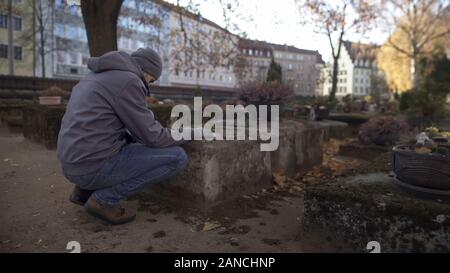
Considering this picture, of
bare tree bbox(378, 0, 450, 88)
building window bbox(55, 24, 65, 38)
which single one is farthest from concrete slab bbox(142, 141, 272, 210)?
building window bbox(55, 24, 65, 38)

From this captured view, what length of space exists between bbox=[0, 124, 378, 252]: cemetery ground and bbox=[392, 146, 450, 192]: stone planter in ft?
2.21

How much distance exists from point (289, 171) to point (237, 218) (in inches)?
83.7

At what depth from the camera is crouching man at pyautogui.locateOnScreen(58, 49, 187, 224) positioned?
272cm

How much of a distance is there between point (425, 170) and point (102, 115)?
245 cm

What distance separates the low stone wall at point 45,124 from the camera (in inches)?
269

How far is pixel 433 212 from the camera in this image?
2.37 meters

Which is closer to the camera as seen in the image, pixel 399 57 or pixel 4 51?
pixel 399 57

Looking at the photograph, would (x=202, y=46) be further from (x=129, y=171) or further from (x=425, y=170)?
(x=425, y=170)

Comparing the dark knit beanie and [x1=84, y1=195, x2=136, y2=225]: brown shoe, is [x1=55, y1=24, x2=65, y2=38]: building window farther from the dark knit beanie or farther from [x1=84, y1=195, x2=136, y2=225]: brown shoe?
[x1=84, y1=195, x2=136, y2=225]: brown shoe

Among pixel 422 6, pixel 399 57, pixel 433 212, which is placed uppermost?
pixel 422 6

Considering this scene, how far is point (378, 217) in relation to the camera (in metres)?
2.55

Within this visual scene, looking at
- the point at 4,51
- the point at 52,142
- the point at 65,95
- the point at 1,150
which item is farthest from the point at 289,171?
the point at 4,51

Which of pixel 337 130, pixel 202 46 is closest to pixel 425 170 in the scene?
pixel 337 130
